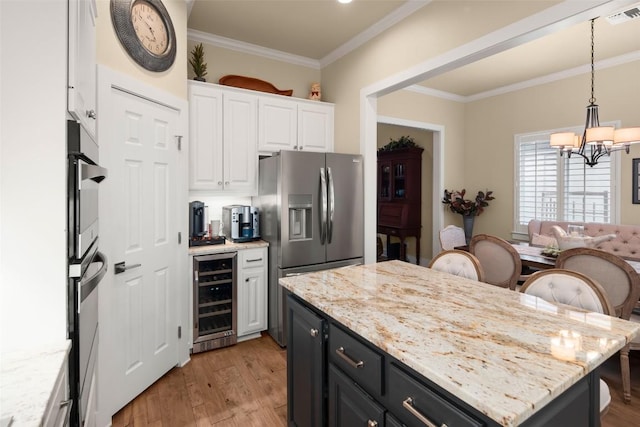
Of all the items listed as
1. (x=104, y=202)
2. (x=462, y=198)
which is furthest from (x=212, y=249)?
(x=462, y=198)

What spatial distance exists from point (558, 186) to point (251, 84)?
4462mm

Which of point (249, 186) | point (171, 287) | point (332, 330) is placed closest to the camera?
point (332, 330)

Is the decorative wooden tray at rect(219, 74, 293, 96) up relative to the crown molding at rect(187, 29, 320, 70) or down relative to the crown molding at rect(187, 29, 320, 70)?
down

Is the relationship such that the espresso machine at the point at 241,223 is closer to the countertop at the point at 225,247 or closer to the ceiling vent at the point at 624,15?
the countertop at the point at 225,247

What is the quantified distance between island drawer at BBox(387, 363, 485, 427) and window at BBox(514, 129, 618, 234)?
179 inches

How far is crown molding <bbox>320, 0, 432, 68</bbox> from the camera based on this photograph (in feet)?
9.27

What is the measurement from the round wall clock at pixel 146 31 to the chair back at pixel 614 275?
3.40 m

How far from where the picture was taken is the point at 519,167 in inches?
203

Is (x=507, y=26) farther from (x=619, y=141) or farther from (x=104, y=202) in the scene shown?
(x=104, y=202)

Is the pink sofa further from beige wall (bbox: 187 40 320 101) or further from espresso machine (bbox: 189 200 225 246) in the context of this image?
espresso machine (bbox: 189 200 225 246)

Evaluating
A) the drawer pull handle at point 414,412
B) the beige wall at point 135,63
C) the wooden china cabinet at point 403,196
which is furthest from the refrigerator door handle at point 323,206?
the wooden china cabinet at point 403,196

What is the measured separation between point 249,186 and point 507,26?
8.27 ft

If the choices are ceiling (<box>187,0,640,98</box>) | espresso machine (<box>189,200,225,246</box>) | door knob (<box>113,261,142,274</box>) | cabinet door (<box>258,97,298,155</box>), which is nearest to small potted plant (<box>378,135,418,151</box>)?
ceiling (<box>187,0,640,98</box>)

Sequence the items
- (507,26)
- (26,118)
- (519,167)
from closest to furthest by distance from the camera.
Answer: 1. (26,118)
2. (507,26)
3. (519,167)
